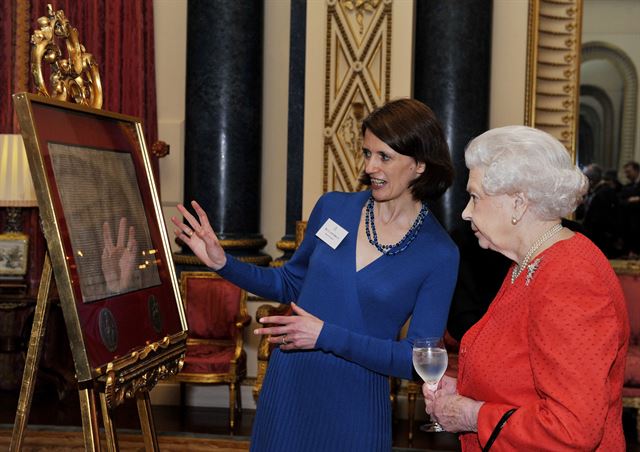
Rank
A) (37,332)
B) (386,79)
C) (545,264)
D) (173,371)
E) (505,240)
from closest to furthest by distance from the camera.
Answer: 1. (545,264)
2. (505,240)
3. (37,332)
4. (173,371)
5. (386,79)

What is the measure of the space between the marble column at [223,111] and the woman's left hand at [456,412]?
4031mm

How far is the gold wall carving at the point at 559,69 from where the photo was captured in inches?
231

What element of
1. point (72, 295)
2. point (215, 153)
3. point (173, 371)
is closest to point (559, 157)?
point (72, 295)

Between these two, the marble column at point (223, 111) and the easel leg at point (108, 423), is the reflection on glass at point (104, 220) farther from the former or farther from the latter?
the marble column at point (223, 111)

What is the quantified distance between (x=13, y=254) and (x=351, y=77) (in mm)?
2721

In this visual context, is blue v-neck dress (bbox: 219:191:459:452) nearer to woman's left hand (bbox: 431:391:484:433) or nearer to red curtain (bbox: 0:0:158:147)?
woman's left hand (bbox: 431:391:484:433)

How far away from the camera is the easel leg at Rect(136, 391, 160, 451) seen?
3006mm

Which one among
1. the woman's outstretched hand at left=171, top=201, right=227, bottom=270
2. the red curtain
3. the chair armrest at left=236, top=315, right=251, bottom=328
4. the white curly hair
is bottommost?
the chair armrest at left=236, top=315, right=251, bottom=328

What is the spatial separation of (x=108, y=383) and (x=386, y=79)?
339 centimetres

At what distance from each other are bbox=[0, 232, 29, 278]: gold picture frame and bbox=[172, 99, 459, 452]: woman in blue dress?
12.5ft

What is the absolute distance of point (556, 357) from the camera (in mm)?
1651

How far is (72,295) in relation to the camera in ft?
8.05

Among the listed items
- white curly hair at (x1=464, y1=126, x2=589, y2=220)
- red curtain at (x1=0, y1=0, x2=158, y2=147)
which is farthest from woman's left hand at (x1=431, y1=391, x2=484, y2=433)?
red curtain at (x1=0, y1=0, x2=158, y2=147)

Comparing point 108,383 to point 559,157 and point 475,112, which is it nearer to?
point 559,157
